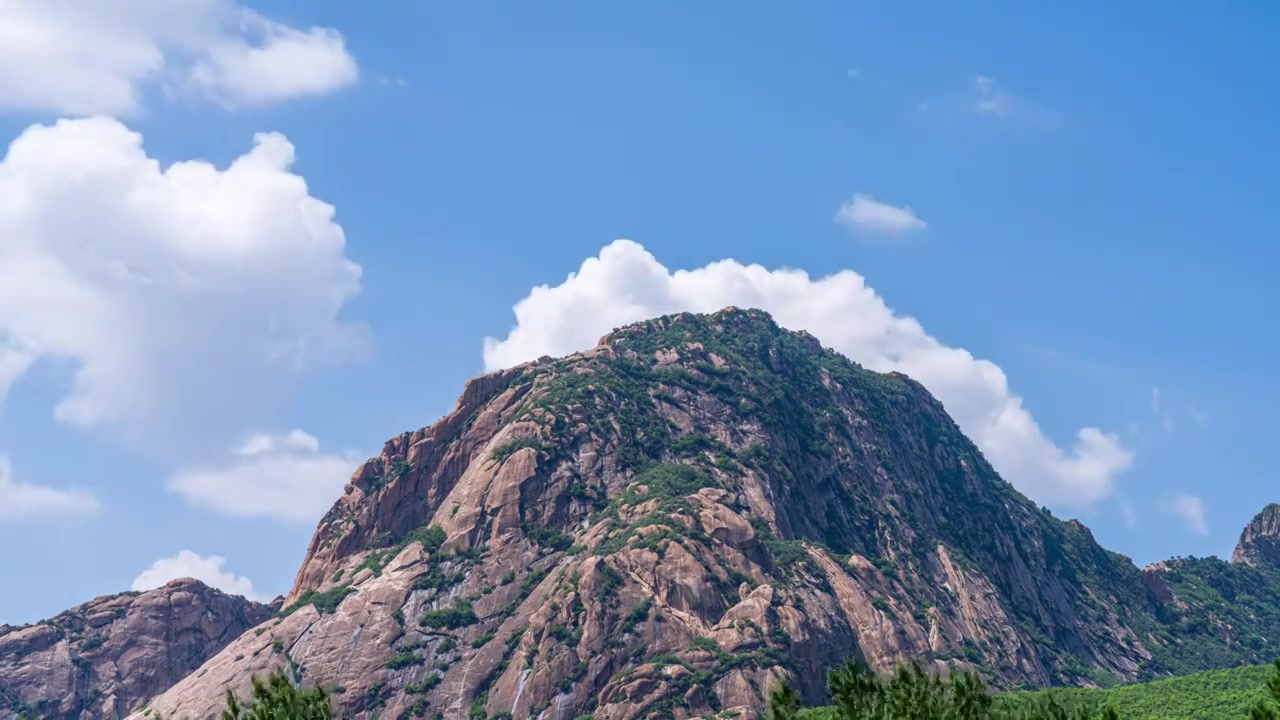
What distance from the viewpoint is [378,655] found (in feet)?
655

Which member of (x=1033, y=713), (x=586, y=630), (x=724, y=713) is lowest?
(x=1033, y=713)

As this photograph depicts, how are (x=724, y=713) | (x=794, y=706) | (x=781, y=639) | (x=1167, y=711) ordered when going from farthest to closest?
(x=781, y=639) < (x=724, y=713) < (x=1167, y=711) < (x=794, y=706)

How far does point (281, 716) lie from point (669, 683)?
399ft

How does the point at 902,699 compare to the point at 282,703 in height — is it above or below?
below

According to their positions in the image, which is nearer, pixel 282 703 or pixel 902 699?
pixel 282 703

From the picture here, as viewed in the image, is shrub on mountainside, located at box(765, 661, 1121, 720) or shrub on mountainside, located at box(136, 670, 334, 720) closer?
shrub on mountainside, located at box(136, 670, 334, 720)

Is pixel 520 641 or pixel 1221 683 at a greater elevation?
pixel 520 641

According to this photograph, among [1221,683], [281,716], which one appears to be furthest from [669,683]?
[281,716]

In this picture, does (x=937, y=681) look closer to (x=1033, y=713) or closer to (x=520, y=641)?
(x=1033, y=713)

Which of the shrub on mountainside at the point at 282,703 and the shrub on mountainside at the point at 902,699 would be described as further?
the shrub on mountainside at the point at 902,699

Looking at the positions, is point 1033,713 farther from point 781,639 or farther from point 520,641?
point 520,641

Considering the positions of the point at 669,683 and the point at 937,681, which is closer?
the point at 937,681

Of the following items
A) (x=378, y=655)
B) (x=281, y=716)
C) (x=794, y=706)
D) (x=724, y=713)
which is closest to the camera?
(x=281, y=716)

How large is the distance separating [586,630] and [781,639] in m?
30.3
